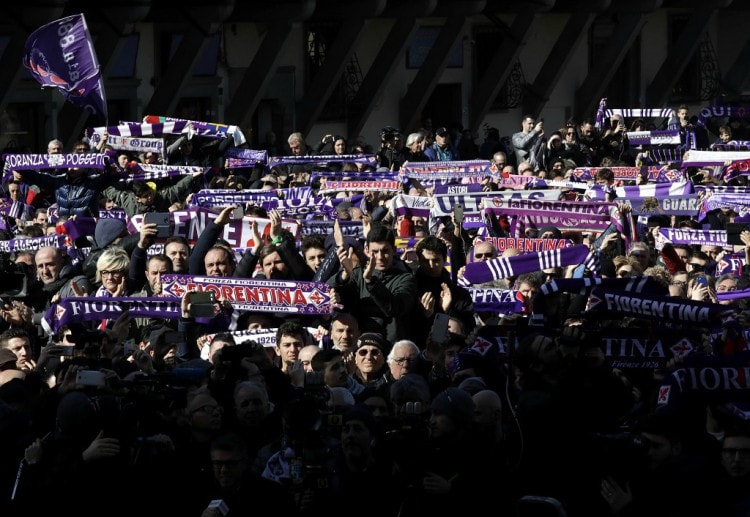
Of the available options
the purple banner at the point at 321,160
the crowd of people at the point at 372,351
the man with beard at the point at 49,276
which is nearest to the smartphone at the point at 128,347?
the crowd of people at the point at 372,351

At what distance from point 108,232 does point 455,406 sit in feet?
22.0

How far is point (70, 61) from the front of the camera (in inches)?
758

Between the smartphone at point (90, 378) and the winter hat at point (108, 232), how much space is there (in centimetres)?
577

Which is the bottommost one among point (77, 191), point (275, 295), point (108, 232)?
point (275, 295)

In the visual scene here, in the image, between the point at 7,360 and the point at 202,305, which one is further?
the point at 202,305

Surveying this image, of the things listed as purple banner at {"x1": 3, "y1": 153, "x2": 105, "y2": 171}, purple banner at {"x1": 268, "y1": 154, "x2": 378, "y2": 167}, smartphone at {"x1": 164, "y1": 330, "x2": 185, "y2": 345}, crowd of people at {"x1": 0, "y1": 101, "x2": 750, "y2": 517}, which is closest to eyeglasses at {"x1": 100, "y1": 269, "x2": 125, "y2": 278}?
crowd of people at {"x1": 0, "y1": 101, "x2": 750, "y2": 517}

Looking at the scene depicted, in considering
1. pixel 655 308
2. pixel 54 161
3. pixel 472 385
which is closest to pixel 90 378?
pixel 472 385

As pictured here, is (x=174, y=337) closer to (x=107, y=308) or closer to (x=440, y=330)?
(x=440, y=330)

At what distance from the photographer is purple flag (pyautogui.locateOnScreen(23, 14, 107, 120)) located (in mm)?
19016

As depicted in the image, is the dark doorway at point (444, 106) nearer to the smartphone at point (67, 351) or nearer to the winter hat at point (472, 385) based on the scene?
the smartphone at point (67, 351)

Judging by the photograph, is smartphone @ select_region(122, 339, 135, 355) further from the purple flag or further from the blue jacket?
the purple flag

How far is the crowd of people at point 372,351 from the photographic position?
290 inches

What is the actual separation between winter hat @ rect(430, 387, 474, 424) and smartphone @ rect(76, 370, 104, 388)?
4.92 feet

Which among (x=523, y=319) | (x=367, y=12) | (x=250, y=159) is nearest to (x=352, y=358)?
(x=523, y=319)
